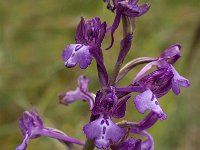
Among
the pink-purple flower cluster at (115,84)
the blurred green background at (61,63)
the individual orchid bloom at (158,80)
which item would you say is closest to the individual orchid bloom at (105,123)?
the pink-purple flower cluster at (115,84)

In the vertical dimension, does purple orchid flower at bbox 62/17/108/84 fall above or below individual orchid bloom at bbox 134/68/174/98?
above

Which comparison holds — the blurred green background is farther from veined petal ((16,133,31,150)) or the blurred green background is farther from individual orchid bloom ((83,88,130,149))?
individual orchid bloom ((83,88,130,149))

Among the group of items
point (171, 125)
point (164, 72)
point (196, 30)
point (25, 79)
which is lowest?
point (171, 125)

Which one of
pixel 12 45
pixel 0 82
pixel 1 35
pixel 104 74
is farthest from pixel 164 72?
pixel 12 45

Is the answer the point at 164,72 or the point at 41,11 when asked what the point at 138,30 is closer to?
the point at 41,11

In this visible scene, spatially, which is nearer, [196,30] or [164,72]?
[164,72]

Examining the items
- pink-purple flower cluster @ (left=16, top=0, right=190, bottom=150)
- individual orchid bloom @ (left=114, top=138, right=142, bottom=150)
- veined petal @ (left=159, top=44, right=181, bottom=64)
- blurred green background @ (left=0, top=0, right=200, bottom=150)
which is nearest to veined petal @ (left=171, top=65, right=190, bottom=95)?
pink-purple flower cluster @ (left=16, top=0, right=190, bottom=150)

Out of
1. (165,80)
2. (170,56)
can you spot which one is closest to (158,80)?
(165,80)
